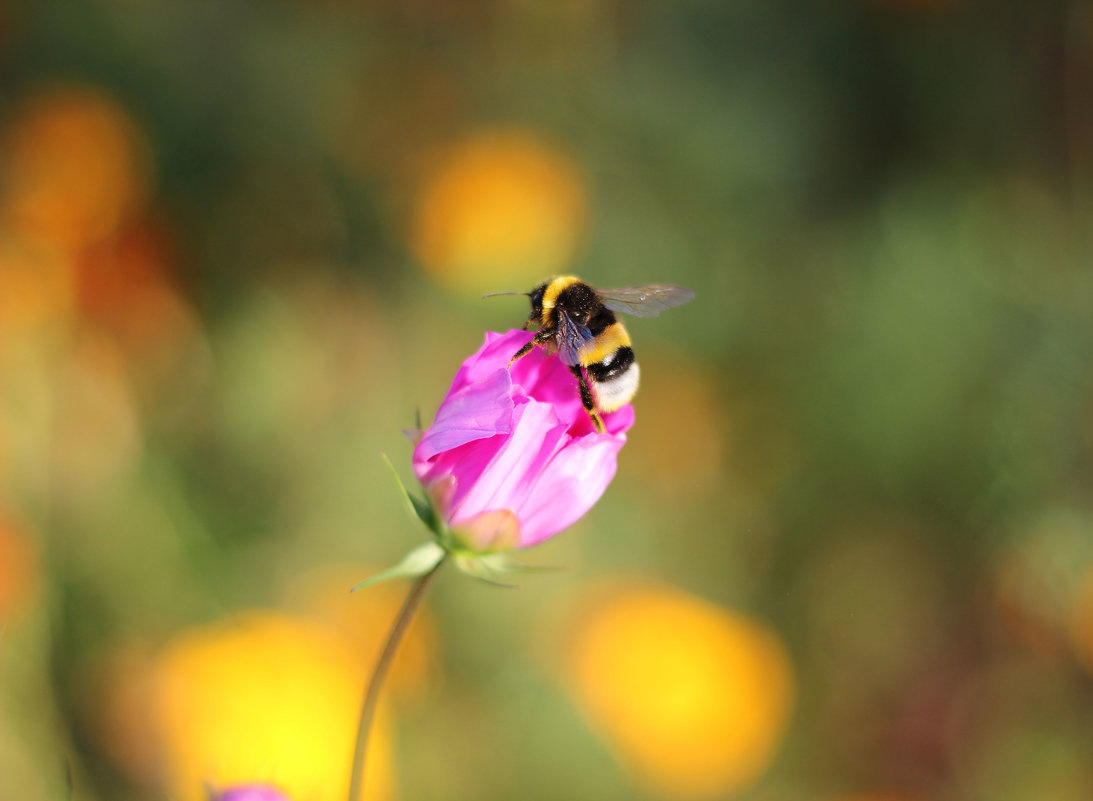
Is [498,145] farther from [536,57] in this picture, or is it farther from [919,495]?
[919,495]

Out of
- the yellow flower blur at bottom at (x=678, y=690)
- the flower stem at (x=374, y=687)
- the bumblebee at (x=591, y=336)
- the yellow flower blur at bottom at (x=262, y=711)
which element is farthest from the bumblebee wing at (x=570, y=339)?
the yellow flower blur at bottom at (x=678, y=690)

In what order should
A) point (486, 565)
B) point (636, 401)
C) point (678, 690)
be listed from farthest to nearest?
point (636, 401)
point (678, 690)
point (486, 565)

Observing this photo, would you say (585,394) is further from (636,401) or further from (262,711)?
(636,401)

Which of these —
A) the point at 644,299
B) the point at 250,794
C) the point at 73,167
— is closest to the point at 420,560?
the point at 250,794

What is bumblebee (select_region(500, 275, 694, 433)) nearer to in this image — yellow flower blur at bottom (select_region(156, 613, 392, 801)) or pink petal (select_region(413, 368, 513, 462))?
pink petal (select_region(413, 368, 513, 462))

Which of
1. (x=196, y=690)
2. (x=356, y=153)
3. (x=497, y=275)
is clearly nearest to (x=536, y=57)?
(x=356, y=153)

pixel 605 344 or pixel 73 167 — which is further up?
pixel 73 167

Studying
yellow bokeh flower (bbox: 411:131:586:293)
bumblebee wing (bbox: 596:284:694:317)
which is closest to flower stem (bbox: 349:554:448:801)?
bumblebee wing (bbox: 596:284:694:317)
